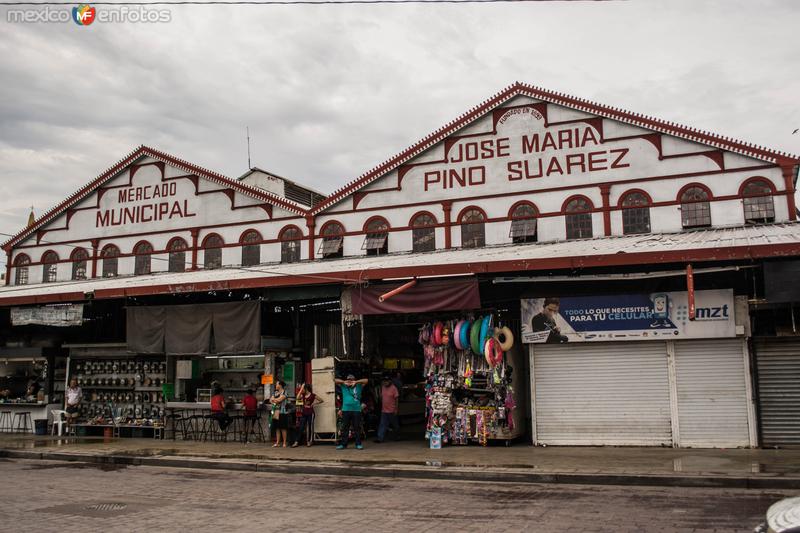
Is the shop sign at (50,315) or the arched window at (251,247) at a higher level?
the arched window at (251,247)

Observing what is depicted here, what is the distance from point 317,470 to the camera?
14375 millimetres

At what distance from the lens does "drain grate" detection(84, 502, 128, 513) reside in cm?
1023

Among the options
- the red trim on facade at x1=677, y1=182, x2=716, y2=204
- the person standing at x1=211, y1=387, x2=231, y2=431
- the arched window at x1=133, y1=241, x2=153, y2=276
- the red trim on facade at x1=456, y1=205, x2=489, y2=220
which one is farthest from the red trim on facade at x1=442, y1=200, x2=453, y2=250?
the arched window at x1=133, y1=241, x2=153, y2=276

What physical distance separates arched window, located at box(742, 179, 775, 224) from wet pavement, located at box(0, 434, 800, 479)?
11.1 metres

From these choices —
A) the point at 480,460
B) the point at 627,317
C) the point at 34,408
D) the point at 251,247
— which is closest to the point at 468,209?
the point at 251,247

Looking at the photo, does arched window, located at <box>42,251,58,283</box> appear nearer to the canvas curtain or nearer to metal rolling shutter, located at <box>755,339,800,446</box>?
the canvas curtain

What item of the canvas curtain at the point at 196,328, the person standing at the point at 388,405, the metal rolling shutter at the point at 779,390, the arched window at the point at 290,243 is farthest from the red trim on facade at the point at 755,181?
the arched window at the point at 290,243

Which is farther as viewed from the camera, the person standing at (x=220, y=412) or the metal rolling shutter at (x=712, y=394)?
the person standing at (x=220, y=412)

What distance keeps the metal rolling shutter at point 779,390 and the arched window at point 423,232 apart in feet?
46.5

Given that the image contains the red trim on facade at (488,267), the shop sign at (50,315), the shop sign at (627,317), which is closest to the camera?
the red trim on facade at (488,267)

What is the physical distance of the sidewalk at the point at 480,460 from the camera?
11812mm

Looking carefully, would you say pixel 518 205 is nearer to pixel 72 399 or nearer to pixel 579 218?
pixel 579 218

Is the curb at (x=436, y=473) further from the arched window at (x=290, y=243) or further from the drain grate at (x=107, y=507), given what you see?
the arched window at (x=290, y=243)

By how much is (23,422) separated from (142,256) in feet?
34.5
